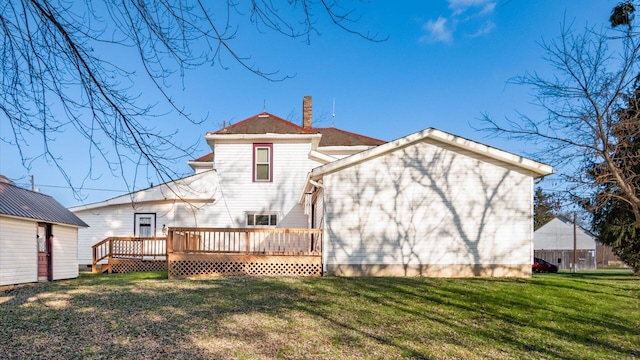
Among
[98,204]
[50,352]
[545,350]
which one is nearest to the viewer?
[50,352]

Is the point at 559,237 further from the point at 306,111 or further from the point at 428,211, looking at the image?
the point at 428,211

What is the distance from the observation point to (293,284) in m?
10.4

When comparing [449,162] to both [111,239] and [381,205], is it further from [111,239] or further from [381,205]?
[111,239]

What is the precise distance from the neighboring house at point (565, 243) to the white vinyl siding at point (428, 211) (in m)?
32.9

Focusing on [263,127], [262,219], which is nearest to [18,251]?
[262,219]

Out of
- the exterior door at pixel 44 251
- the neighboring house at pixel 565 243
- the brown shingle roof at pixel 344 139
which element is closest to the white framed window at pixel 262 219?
the brown shingle roof at pixel 344 139

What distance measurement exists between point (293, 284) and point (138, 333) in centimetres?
497

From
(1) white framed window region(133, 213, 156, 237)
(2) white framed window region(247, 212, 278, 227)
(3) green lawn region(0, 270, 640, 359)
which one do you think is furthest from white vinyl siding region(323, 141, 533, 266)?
(1) white framed window region(133, 213, 156, 237)

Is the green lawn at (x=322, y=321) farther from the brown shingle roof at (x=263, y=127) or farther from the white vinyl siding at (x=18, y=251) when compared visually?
the brown shingle roof at (x=263, y=127)

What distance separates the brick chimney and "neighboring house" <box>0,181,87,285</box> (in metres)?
11.7

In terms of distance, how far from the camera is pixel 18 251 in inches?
494

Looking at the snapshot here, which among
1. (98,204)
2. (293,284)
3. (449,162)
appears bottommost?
(293,284)

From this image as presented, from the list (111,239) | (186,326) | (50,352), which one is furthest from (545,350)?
(111,239)

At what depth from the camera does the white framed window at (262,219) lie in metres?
17.0
